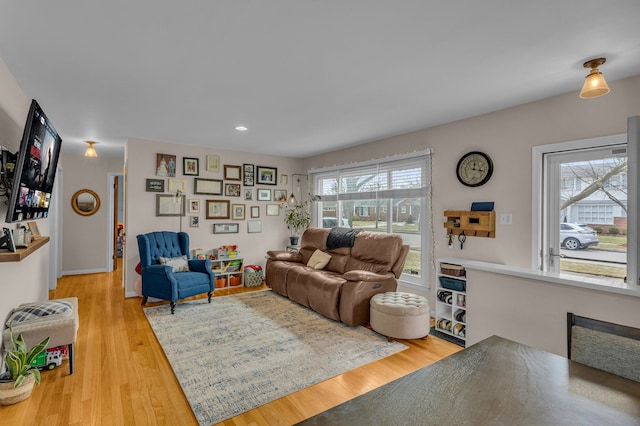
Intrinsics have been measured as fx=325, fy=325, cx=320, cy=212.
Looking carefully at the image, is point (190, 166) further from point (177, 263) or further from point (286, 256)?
point (286, 256)

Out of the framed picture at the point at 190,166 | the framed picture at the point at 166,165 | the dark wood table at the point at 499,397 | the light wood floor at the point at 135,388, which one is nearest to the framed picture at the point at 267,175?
the framed picture at the point at 190,166

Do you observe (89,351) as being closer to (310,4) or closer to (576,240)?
(310,4)

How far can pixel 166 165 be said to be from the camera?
5.05 meters

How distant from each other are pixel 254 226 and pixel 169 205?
1.51 meters

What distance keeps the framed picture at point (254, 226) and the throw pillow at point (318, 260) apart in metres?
1.52

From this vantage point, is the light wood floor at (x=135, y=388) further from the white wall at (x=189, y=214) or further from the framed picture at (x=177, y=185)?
the framed picture at (x=177, y=185)

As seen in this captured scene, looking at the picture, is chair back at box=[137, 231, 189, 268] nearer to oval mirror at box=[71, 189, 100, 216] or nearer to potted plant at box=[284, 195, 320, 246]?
potted plant at box=[284, 195, 320, 246]

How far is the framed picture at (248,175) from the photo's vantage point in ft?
19.2

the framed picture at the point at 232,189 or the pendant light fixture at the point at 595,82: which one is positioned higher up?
the pendant light fixture at the point at 595,82

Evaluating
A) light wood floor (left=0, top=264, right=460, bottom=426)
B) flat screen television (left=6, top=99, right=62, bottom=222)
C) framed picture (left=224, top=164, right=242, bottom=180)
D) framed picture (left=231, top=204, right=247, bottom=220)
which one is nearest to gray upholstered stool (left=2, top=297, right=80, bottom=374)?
light wood floor (left=0, top=264, right=460, bottom=426)

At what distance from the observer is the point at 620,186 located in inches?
106

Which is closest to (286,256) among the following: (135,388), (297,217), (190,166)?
(297,217)

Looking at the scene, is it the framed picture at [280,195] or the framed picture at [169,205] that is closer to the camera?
the framed picture at [169,205]

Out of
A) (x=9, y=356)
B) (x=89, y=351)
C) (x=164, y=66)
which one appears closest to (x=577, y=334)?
(x=164, y=66)
